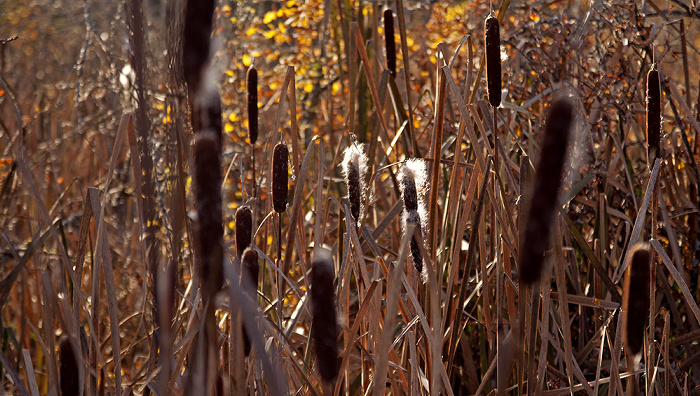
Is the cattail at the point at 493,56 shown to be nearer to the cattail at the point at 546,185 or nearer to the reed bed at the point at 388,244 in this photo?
the reed bed at the point at 388,244

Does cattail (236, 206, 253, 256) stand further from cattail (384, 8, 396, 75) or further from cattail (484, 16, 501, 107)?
cattail (384, 8, 396, 75)

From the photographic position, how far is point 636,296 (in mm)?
725

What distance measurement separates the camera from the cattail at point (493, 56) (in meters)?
0.99

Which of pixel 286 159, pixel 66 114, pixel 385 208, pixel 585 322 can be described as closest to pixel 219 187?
pixel 286 159

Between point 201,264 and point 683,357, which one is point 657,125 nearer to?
point 683,357

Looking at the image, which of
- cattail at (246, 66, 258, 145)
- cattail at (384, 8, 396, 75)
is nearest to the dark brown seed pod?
cattail at (246, 66, 258, 145)

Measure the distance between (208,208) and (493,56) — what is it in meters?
0.60

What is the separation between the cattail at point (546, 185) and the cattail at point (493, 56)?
1.33ft

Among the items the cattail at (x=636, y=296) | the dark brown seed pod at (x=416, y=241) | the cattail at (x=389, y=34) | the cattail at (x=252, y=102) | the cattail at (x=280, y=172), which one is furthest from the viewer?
the cattail at (x=389, y=34)

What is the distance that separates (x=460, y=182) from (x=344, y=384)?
0.51 metres

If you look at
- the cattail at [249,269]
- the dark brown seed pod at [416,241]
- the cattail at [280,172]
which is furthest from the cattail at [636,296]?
the cattail at [280,172]

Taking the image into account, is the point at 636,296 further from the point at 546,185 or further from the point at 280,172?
the point at 280,172

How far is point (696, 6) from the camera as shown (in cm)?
180

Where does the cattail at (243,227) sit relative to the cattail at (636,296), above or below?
above
